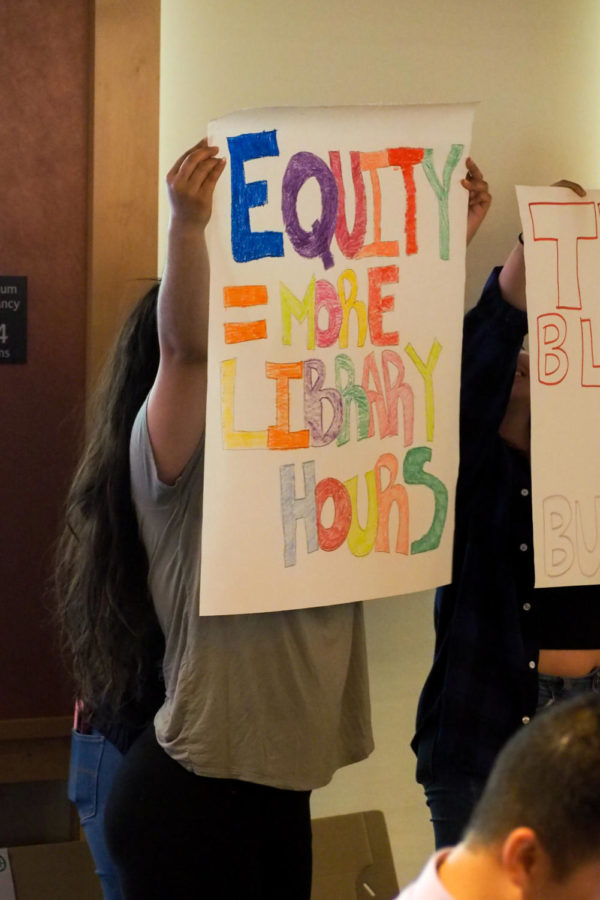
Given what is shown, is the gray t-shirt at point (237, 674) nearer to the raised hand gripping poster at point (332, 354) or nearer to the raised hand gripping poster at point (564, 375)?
the raised hand gripping poster at point (332, 354)

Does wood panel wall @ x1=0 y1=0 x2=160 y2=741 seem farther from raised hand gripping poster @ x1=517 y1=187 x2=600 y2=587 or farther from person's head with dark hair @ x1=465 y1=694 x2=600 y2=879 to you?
person's head with dark hair @ x1=465 y1=694 x2=600 y2=879

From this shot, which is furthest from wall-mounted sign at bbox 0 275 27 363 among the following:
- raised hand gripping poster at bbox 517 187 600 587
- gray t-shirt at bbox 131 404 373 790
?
raised hand gripping poster at bbox 517 187 600 587

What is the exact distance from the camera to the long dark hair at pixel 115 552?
5.29 feet

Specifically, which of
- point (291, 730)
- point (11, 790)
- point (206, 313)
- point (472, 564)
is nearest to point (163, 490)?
point (206, 313)

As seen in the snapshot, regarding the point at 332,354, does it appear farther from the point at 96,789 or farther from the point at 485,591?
the point at 96,789

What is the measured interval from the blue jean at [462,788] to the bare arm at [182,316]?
71 cm

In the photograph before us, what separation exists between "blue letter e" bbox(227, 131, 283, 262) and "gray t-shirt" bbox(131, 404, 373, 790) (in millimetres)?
291

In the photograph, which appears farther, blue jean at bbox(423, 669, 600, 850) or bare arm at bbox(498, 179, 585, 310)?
bare arm at bbox(498, 179, 585, 310)

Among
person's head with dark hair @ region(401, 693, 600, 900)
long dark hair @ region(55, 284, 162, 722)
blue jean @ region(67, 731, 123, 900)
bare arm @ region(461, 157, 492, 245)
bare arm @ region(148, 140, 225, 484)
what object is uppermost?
bare arm @ region(461, 157, 492, 245)

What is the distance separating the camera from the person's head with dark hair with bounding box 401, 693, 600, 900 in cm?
87

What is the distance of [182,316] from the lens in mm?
1516

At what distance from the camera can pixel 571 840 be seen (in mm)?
865

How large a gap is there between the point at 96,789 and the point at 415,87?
5.30 feet

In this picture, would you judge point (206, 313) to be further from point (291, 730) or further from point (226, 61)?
point (226, 61)
